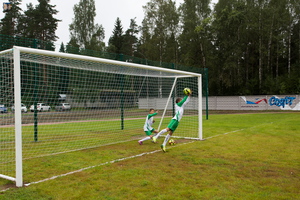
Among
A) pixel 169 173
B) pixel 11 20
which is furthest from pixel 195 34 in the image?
pixel 169 173

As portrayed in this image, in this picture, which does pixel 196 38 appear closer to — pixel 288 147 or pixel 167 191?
pixel 288 147

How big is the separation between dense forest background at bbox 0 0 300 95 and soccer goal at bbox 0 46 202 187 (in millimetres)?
22520

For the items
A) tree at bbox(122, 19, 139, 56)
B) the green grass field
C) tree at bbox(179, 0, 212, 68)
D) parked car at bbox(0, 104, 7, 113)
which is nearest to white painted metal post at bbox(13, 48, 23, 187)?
the green grass field

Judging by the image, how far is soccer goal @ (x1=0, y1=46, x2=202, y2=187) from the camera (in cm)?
667

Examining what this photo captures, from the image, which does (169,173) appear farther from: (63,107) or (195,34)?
(195,34)

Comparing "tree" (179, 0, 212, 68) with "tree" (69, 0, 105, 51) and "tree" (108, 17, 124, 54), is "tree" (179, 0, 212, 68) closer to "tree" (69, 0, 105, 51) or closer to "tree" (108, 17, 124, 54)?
"tree" (69, 0, 105, 51)

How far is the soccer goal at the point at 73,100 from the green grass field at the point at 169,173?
71cm

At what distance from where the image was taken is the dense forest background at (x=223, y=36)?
105 ft

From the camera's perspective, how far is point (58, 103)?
877cm

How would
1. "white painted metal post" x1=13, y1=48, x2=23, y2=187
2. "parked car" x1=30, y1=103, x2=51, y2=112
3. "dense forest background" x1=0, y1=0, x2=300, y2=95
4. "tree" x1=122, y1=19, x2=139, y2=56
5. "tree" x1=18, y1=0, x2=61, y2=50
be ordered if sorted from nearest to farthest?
"white painted metal post" x1=13, y1=48, x2=23, y2=187 → "parked car" x1=30, y1=103, x2=51, y2=112 → "dense forest background" x1=0, y1=0, x2=300, y2=95 → "tree" x1=18, y1=0, x2=61, y2=50 → "tree" x1=122, y1=19, x2=139, y2=56

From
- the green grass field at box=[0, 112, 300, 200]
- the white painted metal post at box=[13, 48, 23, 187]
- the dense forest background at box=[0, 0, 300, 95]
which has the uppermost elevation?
the dense forest background at box=[0, 0, 300, 95]

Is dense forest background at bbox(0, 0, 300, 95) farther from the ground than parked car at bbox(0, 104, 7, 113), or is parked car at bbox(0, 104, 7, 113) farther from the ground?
dense forest background at bbox(0, 0, 300, 95)

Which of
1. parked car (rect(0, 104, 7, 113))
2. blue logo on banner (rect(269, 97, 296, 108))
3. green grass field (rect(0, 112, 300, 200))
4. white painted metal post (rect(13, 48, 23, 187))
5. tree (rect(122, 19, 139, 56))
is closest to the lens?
green grass field (rect(0, 112, 300, 200))

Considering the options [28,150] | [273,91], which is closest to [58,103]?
[28,150]
